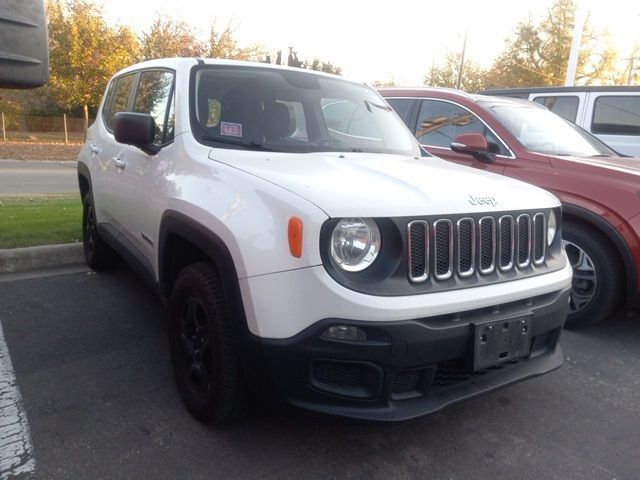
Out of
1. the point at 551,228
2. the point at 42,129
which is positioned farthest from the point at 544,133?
the point at 42,129

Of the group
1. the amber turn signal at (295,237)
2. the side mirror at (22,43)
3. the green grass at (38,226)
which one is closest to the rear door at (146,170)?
the side mirror at (22,43)

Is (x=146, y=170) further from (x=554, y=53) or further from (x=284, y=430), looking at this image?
(x=554, y=53)

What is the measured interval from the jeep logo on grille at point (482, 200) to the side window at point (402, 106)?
3.29 meters

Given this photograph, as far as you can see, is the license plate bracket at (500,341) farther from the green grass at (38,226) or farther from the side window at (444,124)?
the green grass at (38,226)

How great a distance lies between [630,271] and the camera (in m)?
3.80

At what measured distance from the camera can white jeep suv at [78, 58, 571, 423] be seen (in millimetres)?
2111

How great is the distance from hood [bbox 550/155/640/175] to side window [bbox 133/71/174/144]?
299 centimetres

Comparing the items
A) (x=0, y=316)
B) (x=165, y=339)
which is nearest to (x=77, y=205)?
(x=0, y=316)

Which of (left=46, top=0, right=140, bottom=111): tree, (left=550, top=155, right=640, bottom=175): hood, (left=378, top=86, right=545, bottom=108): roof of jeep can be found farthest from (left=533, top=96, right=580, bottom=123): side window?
(left=46, top=0, right=140, bottom=111): tree

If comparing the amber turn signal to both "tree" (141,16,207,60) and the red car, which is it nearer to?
the red car

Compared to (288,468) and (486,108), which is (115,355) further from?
(486,108)

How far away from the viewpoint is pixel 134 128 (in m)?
3.07

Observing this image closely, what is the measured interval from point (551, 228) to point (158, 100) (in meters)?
2.56

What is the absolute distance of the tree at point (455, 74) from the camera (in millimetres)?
33000
